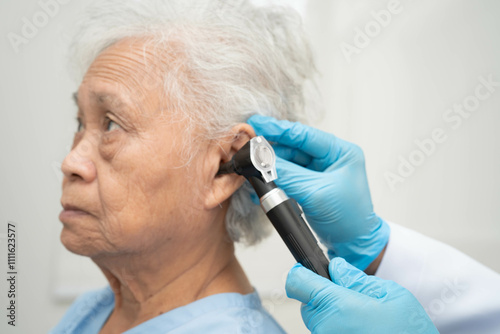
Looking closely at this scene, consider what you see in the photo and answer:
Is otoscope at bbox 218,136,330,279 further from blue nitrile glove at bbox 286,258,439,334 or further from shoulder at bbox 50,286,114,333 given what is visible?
shoulder at bbox 50,286,114,333

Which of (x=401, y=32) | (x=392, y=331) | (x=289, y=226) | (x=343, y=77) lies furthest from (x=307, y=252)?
(x=401, y=32)

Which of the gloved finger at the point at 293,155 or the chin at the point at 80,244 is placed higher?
the chin at the point at 80,244

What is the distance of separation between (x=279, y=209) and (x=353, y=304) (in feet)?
0.68

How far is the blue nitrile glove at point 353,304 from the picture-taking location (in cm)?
71

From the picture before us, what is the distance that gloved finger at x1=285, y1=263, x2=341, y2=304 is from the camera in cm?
74

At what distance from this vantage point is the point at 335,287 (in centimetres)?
74

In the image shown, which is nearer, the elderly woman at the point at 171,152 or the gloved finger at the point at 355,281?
the gloved finger at the point at 355,281

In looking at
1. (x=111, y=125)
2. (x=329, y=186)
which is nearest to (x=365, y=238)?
(x=329, y=186)

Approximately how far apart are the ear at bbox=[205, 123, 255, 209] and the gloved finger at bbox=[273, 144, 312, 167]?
0.11m

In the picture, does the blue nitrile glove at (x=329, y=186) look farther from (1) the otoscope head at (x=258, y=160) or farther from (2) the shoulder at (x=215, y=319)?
(2) the shoulder at (x=215, y=319)

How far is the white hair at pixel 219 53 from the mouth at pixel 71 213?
27 centimetres

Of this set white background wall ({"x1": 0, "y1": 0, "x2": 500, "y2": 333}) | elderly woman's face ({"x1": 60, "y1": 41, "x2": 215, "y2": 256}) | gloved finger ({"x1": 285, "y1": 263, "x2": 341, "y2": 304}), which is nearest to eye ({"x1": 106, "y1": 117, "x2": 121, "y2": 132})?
elderly woman's face ({"x1": 60, "y1": 41, "x2": 215, "y2": 256})

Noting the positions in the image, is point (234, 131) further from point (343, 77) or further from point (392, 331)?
point (343, 77)

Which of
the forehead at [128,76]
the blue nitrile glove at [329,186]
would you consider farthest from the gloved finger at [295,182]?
the forehead at [128,76]
